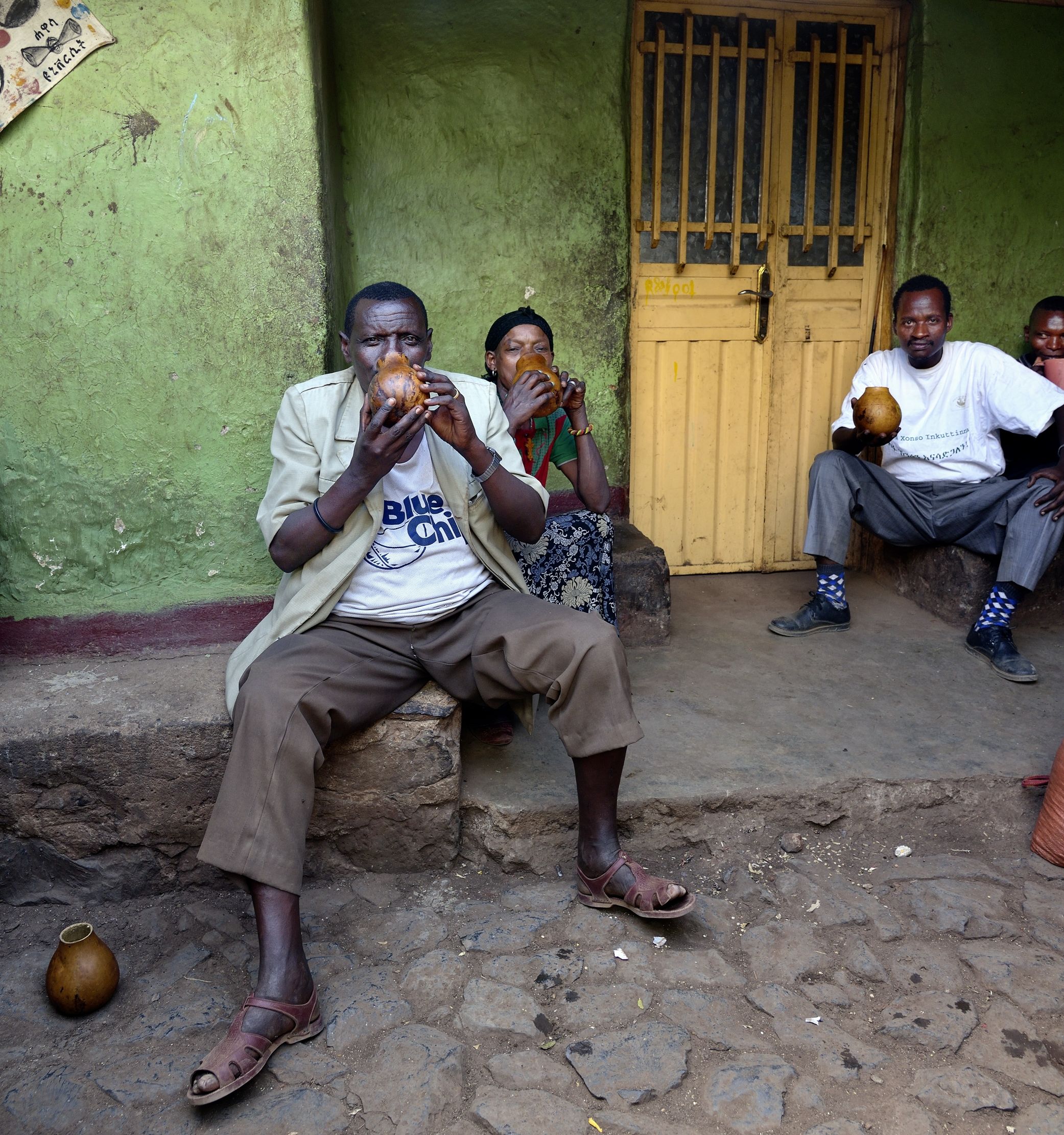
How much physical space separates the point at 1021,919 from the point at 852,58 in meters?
3.62

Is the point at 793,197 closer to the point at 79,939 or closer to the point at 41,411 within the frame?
the point at 41,411

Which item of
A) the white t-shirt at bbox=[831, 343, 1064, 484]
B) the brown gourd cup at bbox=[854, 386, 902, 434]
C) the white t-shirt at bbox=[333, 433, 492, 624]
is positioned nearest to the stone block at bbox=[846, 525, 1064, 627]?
the white t-shirt at bbox=[831, 343, 1064, 484]

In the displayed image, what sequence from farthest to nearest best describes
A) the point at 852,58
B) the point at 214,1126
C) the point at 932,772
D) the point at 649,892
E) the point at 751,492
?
the point at 751,492, the point at 852,58, the point at 932,772, the point at 649,892, the point at 214,1126

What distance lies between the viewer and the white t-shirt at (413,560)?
99.6 inches

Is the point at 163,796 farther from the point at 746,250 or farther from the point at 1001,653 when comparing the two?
the point at 746,250

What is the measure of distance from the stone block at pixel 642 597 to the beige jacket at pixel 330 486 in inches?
43.6

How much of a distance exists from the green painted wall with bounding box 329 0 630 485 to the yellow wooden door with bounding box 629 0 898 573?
0.21 m

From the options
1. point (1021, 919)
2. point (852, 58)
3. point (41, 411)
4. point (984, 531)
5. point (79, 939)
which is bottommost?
point (1021, 919)

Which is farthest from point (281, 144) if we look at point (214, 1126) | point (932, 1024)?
point (932, 1024)

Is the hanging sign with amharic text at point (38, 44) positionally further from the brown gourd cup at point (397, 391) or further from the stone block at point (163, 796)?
the stone block at point (163, 796)

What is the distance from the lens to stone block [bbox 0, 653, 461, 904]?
8.54 feet

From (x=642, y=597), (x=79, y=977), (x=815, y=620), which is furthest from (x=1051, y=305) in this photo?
(x=79, y=977)

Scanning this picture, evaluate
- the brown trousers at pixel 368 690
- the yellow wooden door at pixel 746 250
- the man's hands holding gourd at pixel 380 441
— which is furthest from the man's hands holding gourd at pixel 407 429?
the yellow wooden door at pixel 746 250

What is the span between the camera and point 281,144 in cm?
289
